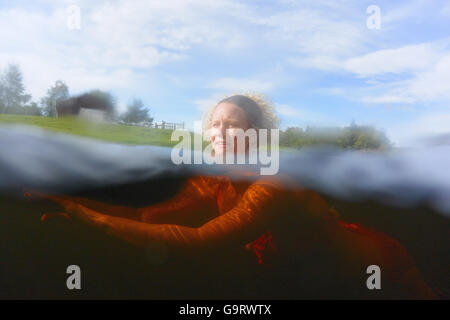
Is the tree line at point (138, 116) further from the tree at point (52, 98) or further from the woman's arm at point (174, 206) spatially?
the woman's arm at point (174, 206)

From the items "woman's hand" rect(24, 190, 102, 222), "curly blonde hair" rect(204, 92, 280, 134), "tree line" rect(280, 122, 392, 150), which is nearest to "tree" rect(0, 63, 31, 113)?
"woman's hand" rect(24, 190, 102, 222)

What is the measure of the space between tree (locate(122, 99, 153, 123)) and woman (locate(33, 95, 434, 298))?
507 mm

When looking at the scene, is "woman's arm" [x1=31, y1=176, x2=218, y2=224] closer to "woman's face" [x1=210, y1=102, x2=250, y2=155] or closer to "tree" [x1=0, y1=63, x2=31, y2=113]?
"woman's face" [x1=210, y1=102, x2=250, y2=155]

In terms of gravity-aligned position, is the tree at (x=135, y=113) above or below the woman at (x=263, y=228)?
above

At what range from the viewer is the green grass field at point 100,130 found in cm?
314

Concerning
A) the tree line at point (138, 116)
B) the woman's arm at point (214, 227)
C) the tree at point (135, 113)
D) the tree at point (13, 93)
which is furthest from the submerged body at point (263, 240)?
the tree at point (13, 93)

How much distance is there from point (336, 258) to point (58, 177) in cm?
224

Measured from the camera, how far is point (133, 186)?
3121 mm

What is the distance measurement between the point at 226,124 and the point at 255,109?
26 cm

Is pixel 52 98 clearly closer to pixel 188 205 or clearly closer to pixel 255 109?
pixel 188 205

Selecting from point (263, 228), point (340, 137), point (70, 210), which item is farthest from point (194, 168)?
point (340, 137)

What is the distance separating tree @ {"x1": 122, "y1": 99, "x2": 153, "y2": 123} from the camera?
3158 mm
